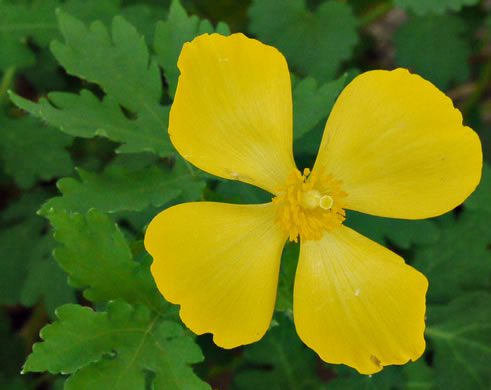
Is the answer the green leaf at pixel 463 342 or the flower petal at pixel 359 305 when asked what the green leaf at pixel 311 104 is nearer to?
the flower petal at pixel 359 305

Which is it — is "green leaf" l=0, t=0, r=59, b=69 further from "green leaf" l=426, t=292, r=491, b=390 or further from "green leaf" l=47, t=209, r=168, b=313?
"green leaf" l=426, t=292, r=491, b=390

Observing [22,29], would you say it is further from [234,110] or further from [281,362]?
[281,362]

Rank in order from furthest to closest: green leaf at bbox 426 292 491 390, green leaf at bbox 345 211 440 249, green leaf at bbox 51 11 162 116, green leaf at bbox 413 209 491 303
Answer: green leaf at bbox 413 209 491 303 < green leaf at bbox 426 292 491 390 < green leaf at bbox 345 211 440 249 < green leaf at bbox 51 11 162 116

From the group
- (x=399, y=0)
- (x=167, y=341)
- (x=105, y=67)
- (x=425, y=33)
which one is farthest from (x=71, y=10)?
(x=425, y=33)

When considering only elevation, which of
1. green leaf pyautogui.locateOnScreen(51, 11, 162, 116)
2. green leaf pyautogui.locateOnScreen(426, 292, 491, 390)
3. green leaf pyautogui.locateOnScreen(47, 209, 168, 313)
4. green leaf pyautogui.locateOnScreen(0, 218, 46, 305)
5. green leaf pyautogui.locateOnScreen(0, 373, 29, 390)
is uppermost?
green leaf pyautogui.locateOnScreen(51, 11, 162, 116)

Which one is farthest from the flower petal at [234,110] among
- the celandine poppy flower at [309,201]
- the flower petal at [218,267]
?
the flower petal at [218,267]

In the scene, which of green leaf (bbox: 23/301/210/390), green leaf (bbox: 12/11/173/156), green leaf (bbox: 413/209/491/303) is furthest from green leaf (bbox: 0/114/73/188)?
green leaf (bbox: 413/209/491/303)
